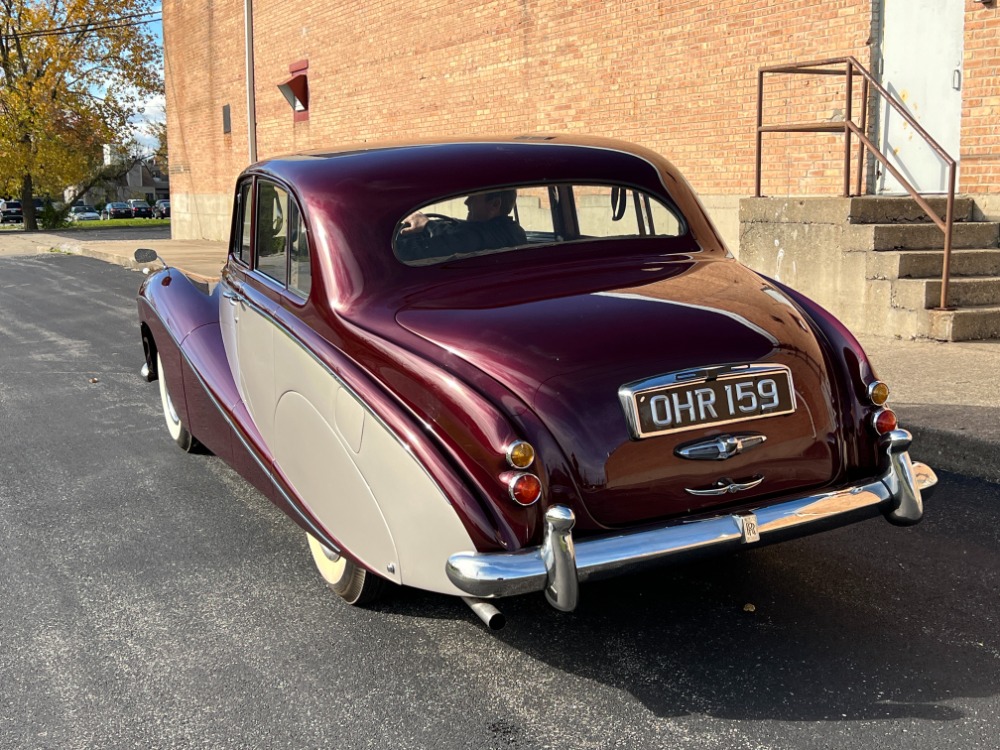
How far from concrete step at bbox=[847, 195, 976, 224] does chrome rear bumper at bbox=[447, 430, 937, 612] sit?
247 inches

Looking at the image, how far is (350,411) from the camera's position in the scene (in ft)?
11.8

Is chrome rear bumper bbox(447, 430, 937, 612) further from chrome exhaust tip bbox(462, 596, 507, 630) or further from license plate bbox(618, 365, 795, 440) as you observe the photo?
license plate bbox(618, 365, 795, 440)

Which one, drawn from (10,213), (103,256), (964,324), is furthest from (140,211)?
(964,324)

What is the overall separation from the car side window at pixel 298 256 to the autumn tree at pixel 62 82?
1560 inches

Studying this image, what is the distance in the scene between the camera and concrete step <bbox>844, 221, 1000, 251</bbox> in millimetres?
9258

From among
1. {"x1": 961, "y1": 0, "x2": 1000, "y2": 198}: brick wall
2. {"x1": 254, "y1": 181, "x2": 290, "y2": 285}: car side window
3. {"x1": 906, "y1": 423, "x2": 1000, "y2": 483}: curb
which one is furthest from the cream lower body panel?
{"x1": 961, "y1": 0, "x2": 1000, "y2": 198}: brick wall

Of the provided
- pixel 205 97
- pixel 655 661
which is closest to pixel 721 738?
pixel 655 661

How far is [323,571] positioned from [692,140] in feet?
32.5

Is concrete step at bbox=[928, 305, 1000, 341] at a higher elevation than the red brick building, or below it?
below

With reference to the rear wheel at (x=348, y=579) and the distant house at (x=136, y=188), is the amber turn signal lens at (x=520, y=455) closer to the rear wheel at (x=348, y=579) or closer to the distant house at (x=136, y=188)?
the rear wheel at (x=348, y=579)

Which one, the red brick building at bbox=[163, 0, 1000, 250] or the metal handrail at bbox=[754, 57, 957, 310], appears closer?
the metal handrail at bbox=[754, 57, 957, 310]

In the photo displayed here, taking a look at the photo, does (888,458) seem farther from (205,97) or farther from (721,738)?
(205,97)

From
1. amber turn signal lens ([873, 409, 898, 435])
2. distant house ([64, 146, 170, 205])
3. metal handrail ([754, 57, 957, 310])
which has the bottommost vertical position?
amber turn signal lens ([873, 409, 898, 435])

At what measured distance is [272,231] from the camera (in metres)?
4.72
